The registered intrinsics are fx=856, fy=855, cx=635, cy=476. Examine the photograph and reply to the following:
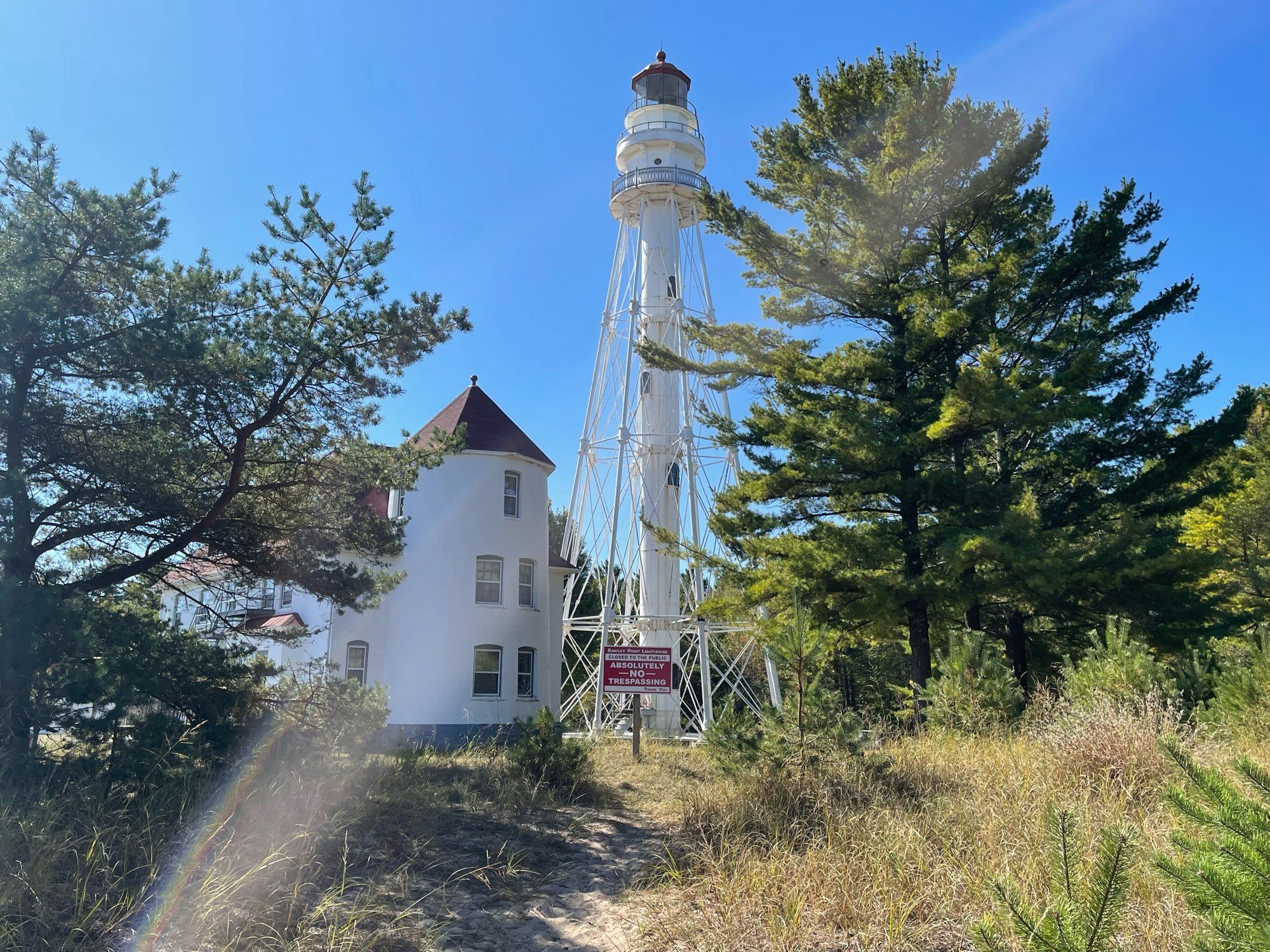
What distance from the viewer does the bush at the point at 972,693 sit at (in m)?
10.7

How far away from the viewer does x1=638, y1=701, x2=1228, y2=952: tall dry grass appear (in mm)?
4957

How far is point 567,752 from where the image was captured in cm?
1107

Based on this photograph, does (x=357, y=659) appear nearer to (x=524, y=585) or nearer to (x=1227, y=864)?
(x=524, y=585)

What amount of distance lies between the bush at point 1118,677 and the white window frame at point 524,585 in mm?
15674

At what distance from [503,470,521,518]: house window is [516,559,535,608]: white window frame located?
139 cm

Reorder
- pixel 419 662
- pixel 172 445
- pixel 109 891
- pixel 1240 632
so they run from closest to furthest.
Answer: pixel 109 891 < pixel 172 445 < pixel 1240 632 < pixel 419 662

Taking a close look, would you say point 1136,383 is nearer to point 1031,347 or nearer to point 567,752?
point 1031,347

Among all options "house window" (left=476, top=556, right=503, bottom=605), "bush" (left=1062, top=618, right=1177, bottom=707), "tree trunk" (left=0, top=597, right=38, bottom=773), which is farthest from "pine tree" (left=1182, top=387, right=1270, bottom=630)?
"tree trunk" (left=0, top=597, right=38, bottom=773)

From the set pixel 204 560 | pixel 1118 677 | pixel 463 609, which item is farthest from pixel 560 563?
pixel 1118 677

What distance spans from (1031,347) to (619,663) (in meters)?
9.18

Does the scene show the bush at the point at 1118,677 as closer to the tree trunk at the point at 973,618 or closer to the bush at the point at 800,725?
the bush at the point at 800,725

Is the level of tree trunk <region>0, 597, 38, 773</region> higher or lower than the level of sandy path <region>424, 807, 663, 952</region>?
higher

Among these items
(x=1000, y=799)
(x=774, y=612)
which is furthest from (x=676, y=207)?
(x=1000, y=799)

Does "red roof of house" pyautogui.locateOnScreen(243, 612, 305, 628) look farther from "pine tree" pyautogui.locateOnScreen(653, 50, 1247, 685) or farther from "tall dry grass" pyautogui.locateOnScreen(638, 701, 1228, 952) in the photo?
"tall dry grass" pyautogui.locateOnScreen(638, 701, 1228, 952)
